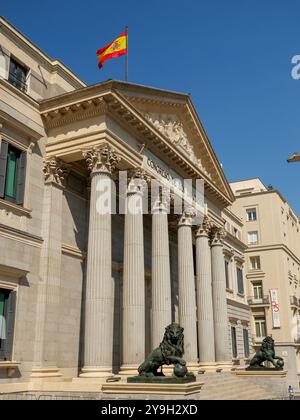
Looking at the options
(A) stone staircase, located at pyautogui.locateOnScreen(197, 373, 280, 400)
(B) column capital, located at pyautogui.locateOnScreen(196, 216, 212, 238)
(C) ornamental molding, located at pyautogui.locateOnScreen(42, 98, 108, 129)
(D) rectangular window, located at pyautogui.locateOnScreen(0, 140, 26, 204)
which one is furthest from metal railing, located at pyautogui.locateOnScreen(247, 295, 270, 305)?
(D) rectangular window, located at pyautogui.locateOnScreen(0, 140, 26, 204)

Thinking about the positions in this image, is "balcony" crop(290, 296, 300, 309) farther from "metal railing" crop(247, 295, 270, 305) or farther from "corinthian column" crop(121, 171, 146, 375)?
"corinthian column" crop(121, 171, 146, 375)

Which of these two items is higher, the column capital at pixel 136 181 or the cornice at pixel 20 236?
the column capital at pixel 136 181

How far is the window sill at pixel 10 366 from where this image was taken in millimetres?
17875

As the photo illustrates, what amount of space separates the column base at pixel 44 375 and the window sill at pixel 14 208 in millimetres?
6363

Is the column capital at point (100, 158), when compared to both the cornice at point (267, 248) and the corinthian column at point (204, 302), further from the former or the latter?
the cornice at point (267, 248)

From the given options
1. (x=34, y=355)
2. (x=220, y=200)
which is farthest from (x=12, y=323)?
(x=220, y=200)

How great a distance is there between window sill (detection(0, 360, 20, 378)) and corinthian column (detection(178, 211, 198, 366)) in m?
11.2

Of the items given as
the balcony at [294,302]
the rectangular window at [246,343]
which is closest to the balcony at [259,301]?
the balcony at [294,302]

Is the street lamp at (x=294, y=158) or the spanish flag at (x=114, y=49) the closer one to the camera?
the spanish flag at (x=114, y=49)

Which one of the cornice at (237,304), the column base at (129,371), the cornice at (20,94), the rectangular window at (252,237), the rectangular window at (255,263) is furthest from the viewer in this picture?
the rectangular window at (252,237)

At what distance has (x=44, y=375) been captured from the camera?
62.8ft

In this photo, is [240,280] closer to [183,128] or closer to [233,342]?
[233,342]

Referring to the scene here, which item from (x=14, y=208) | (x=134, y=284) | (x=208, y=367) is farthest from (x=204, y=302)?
(x=14, y=208)
